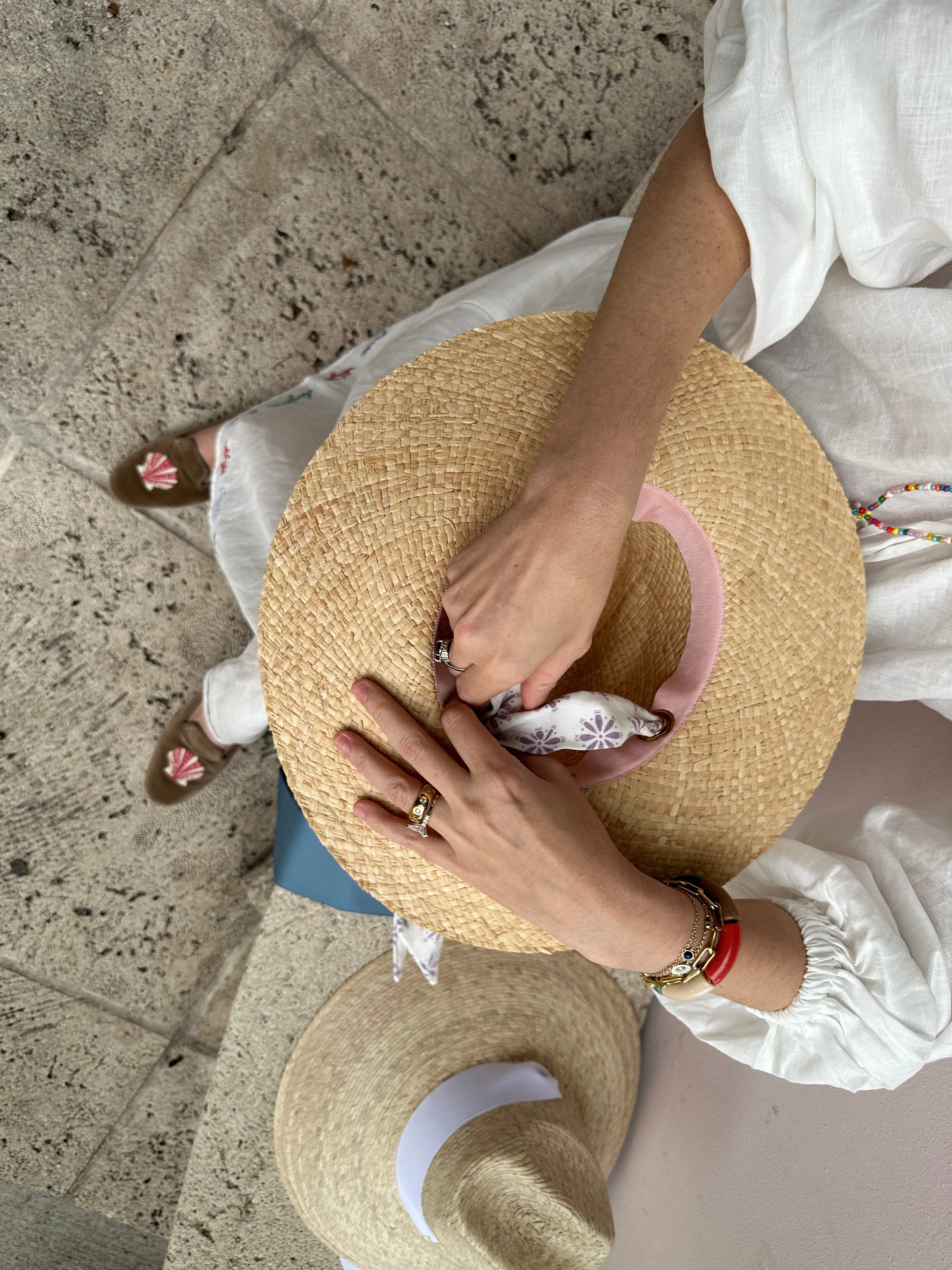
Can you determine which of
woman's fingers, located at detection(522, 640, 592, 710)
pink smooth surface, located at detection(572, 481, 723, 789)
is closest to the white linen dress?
pink smooth surface, located at detection(572, 481, 723, 789)

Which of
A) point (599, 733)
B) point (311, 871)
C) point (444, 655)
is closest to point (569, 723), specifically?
point (599, 733)

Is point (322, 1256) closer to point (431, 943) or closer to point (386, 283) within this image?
point (431, 943)

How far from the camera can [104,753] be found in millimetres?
1543

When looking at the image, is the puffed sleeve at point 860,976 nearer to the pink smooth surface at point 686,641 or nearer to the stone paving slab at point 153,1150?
the pink smooth surface at point 686,641

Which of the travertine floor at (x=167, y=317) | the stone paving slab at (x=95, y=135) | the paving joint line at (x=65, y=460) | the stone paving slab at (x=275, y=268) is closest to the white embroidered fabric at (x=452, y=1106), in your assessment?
the travertine floor at (x=167, y=317)

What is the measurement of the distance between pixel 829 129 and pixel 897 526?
0.41 m

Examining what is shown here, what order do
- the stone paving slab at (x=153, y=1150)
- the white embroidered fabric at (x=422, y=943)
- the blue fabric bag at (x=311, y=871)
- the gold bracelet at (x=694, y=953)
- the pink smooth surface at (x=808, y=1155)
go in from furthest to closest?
the stone paving slab at (x=153, y=1150)
the blue fabric bag at (x=311, y=871)
the white embroidered fabric at (x=422, y=943)
the pink smooth surface at (x=808, y=1155)
the gold bracelet at (x=694, y=953)

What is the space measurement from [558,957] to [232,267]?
54.6 inches

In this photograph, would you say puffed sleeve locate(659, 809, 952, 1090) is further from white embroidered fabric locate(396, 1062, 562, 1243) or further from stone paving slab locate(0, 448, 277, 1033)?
stone paving slab locate(0, 448, 277, 1033)

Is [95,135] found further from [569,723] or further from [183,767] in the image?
[569,723]

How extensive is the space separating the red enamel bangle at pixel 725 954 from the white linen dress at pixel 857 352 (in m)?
0.11

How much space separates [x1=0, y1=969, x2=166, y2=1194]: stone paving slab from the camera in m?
1.53

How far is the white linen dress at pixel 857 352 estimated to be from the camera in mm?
680

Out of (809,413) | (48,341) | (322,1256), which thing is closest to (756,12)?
(809,413)
